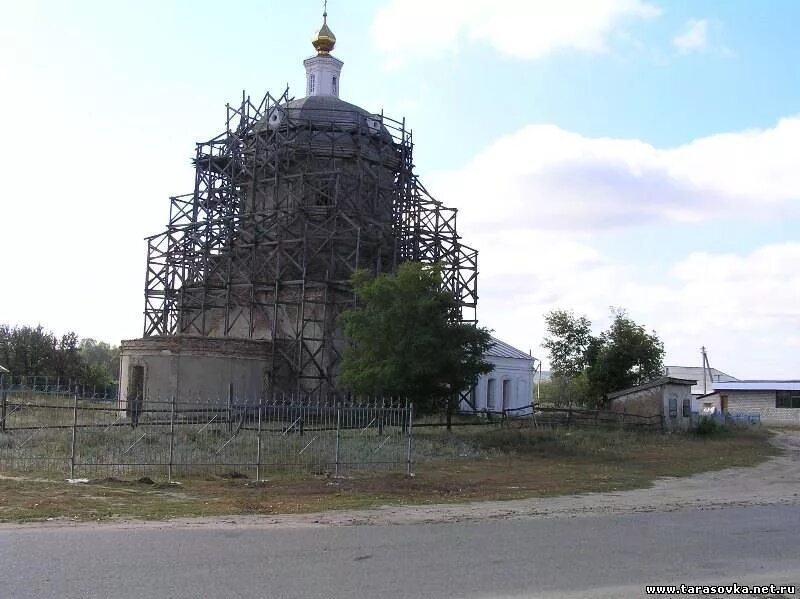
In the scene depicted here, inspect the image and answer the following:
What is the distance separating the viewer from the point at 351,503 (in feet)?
50.1

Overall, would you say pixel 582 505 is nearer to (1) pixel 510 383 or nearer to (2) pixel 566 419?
(2) pixel 566 419

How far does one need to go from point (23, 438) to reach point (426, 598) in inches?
679

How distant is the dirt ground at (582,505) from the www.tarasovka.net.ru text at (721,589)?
532cm

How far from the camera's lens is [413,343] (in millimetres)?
27766

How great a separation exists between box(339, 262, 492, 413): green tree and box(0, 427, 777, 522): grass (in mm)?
1990

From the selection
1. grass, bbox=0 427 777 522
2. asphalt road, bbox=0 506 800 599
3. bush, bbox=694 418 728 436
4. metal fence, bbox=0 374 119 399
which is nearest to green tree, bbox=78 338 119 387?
metal fence, bbox=0 374 119 399

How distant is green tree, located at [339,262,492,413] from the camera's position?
91.3ft

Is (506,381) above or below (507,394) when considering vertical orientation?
above

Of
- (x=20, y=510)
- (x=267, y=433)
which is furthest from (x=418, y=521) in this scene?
(x=267, y=433)

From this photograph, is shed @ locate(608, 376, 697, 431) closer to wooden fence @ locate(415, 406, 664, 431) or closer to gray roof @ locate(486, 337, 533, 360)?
wooden fence @ locate(415, 406, 664, 431)

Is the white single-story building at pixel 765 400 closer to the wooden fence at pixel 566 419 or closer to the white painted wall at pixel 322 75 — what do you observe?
the wooden fence at pixel 566 419

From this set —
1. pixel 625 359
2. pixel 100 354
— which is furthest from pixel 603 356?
pixel 100 354

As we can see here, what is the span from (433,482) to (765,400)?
4906 centimetres

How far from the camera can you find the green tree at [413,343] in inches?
1096
